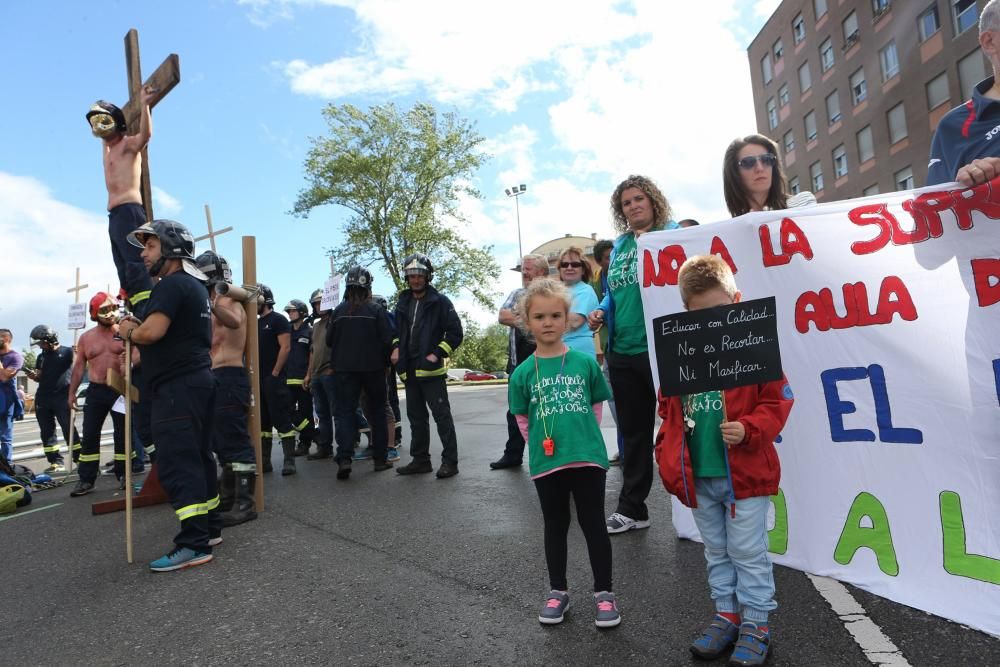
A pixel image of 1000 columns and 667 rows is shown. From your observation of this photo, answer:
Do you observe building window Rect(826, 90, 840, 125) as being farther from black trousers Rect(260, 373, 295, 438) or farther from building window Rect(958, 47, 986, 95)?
black trousers Rect(260, 373, 295, 438)

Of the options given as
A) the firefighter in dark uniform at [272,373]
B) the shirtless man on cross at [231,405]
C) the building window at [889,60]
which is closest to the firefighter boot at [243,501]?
the shirtless man on cross at [231,405]

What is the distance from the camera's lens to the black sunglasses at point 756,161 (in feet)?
11.6

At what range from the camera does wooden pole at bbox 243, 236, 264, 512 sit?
5.42 meters

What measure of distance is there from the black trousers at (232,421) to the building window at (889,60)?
31.1 metres

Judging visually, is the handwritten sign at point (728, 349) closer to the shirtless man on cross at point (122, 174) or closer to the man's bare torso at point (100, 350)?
the shirtless man on cross at point (122, 174)

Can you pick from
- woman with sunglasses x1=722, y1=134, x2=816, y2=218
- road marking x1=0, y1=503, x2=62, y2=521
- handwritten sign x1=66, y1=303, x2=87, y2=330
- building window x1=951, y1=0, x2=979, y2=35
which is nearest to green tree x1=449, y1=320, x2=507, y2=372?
building window x1=951, y1=0, x2=979, y2=35

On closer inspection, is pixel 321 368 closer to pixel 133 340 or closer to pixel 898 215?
pixel 133 340

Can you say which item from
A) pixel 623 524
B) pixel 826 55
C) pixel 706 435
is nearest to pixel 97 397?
pixel 623 524

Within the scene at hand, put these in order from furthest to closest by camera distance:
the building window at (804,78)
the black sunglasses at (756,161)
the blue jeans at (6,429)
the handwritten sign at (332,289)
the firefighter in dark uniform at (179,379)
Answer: the building window at (804,78) < the handwritten sign at (332,289) < the blue jeans at (6,429) < the firefighter in dark uniform at (179,379) < the black sunglasses at (756,161)

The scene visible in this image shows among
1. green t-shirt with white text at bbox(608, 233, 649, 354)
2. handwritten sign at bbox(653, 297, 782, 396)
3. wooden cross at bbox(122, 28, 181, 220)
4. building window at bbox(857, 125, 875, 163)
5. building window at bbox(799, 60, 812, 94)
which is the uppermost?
building window at bbox(799, 60, 812, 94)

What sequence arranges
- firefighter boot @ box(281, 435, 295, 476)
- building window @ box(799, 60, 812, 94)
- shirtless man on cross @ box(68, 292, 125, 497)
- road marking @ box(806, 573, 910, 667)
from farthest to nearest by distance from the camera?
building window @ box(799, 60, 812, 94)
firefighter boot @ box(281, 435, 295, 476)
shirtless man on cross @ box(68, 292, 125, 497)
road marking @ box(806, 573, 910, 667)

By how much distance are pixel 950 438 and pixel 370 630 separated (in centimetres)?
255

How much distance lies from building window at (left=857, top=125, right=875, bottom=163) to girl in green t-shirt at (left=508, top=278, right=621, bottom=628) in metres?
32.9

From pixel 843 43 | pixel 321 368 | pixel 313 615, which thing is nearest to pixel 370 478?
pixel 321 368
